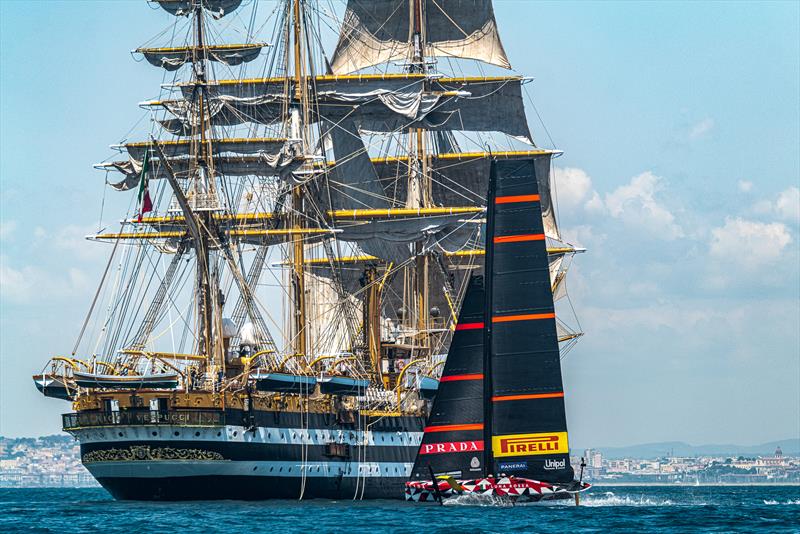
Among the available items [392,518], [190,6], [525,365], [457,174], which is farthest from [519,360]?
[457,174]

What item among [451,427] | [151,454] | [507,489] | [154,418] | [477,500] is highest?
[154,418]

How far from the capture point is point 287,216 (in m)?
101

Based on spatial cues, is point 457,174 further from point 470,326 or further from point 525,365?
point 525,365

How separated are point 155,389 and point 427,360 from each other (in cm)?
2494

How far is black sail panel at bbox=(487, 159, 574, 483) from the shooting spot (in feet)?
224

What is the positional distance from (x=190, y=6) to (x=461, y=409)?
3647 cm

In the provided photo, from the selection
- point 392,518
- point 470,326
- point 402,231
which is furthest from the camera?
point 402,231

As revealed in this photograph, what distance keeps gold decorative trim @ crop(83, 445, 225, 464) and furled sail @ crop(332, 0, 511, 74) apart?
4462 centimetres

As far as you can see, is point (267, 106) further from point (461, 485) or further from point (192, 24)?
point (461, 485)

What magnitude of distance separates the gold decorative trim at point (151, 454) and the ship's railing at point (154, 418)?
142 centimetres

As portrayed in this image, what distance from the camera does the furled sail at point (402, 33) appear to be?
121 metres

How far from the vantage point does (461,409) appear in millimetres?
72000

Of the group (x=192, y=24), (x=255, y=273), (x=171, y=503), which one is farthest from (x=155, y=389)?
(x=192, y=24)

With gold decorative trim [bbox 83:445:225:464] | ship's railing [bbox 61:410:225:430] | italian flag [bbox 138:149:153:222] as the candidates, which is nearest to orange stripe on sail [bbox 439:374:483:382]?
ship's railing [bbox 61:410:225:430]
